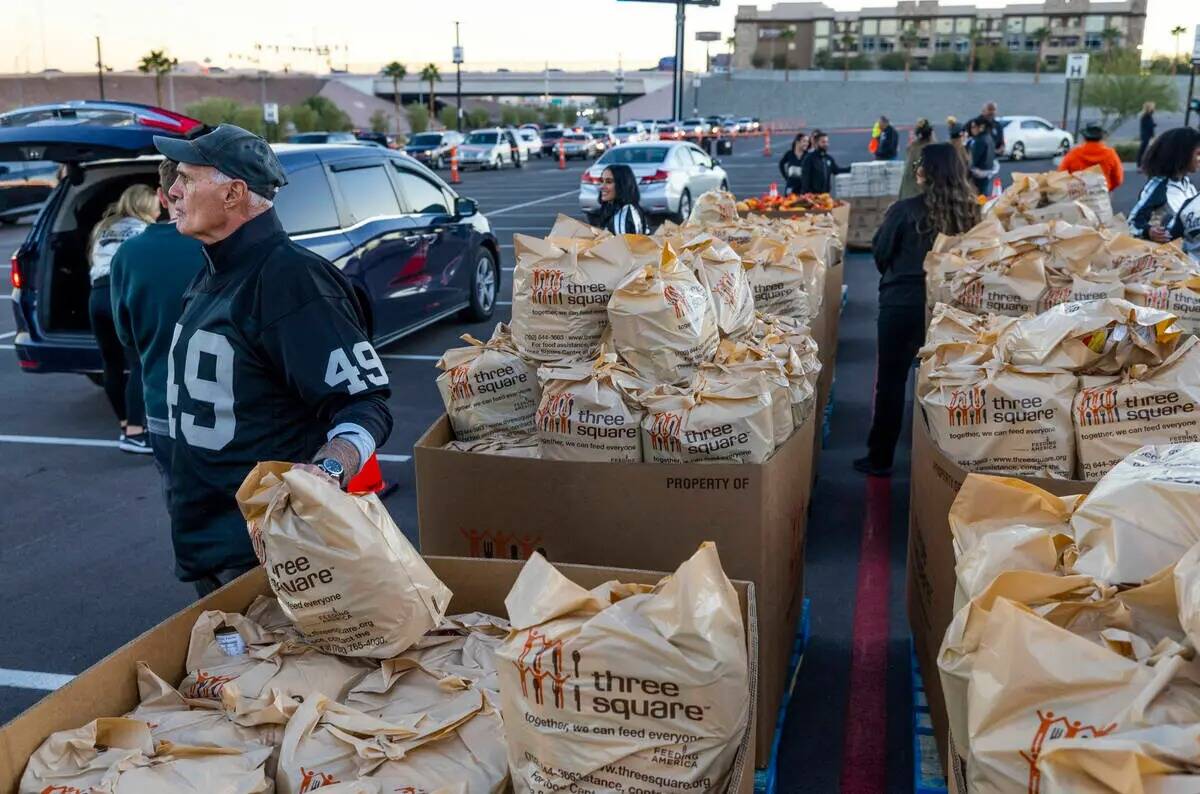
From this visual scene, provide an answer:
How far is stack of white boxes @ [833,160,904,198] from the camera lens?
14867 mm

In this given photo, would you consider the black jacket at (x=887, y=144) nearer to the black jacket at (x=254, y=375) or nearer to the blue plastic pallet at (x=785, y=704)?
→ the blue plastic pallet at (x=785, y=704)

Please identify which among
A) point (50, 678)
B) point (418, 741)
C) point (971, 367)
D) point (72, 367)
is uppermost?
point (971, 367)

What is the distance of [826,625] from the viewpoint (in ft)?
15.0

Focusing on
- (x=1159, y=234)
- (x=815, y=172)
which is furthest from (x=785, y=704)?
(x=815, y=172)

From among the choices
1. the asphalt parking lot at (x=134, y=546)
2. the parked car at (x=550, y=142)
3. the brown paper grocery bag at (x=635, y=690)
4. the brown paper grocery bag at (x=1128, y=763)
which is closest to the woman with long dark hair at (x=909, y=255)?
the asphalt parking lot at (x=134, y=546)

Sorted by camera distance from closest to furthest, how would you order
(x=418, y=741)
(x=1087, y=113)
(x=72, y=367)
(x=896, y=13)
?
(x=418, y=741) < (x=72, y=367) < (x=1087, y=113) < (x=896, y=13)

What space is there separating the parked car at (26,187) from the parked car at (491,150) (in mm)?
20207

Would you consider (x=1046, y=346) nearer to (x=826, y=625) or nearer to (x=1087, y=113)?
(x=826, y=625)

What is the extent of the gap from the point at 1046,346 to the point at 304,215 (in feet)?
19.7

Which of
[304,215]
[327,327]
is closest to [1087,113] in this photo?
[304,215]

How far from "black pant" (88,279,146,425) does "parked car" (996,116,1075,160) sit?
114 ft

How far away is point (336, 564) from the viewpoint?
2.38 m

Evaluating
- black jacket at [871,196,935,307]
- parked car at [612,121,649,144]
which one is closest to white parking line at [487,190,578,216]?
black jacket at [871,196,935,307]

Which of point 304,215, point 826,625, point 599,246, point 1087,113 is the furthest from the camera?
point 1087,113
